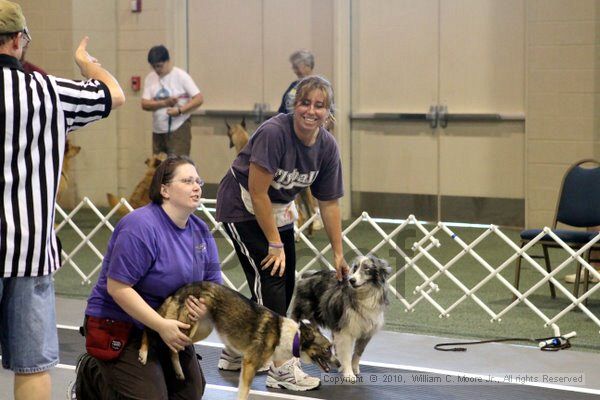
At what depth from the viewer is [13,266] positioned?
2.63m

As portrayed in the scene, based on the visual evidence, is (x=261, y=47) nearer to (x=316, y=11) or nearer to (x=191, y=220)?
(x=316, y=11)

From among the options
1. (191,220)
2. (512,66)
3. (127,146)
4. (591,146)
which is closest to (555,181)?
(591,146)

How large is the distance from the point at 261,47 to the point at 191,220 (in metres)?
6.49

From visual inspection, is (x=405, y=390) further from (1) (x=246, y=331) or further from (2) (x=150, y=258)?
(2) (x=150, y=258)

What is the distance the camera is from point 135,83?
10016 millimetres

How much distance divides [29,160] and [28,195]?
90mm

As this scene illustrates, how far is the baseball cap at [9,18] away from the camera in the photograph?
2.56 metres

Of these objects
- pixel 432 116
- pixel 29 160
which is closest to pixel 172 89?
pixel 432 116

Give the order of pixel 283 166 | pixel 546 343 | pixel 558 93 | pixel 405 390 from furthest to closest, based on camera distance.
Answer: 1. pixel 558 93
2. pixel 546 343
3. pixel 405 390
4. pixel 283 166

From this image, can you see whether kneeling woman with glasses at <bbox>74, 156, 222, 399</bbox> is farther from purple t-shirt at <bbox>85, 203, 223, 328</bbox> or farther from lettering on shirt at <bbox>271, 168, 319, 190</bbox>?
lettering on shirt at <bbox>271, 168, 319, 190</bbox>

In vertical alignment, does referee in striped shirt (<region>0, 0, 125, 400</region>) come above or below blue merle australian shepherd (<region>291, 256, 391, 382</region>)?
above

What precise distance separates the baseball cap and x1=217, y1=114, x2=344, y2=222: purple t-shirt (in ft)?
4.53

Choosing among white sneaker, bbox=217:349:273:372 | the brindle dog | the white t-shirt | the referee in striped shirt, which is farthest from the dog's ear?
the white t-shirt

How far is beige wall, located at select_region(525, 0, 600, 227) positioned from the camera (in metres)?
7.82
